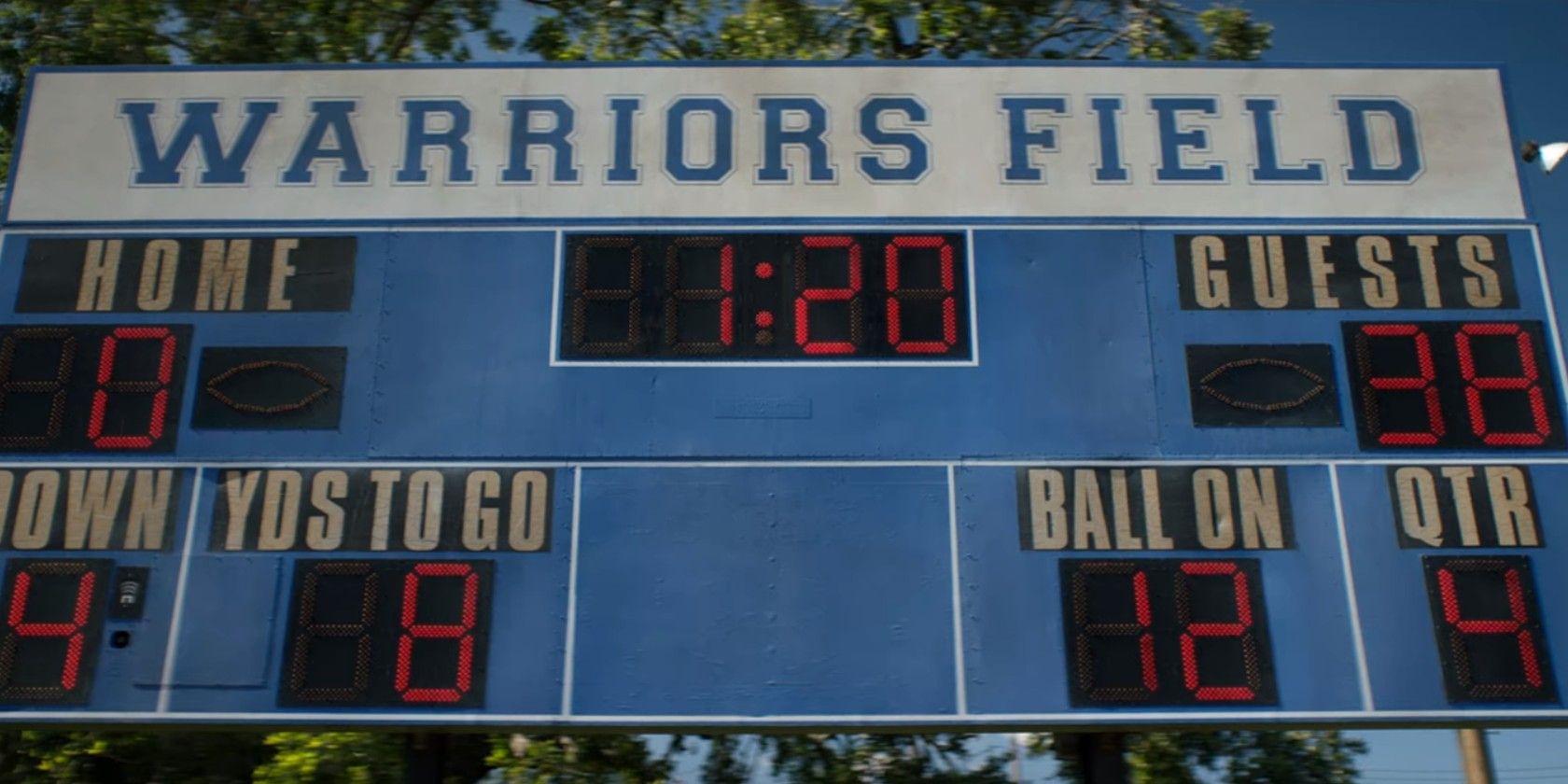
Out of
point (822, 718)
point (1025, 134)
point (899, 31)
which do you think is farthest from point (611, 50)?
point (822, 718)

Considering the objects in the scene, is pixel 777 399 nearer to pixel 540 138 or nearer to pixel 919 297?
pixel 919 297

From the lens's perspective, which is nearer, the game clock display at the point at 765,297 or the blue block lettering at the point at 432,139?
the game clock display at the point at 765,297

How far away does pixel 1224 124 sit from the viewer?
8.85m

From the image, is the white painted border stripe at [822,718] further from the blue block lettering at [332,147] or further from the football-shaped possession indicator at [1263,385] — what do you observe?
the blue block lettering at [332,147]

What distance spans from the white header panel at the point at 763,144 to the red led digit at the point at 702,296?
23cm

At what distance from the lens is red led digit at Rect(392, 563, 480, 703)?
7512 mm

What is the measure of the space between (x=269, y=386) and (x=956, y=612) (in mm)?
3686

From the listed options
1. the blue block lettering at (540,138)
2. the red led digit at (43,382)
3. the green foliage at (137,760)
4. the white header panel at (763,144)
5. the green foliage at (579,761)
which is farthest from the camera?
the green foliage at (137,760)

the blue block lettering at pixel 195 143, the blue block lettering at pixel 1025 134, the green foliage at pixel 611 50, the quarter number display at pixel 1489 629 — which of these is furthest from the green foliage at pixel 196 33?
the quarter number display at pixel 1489 629

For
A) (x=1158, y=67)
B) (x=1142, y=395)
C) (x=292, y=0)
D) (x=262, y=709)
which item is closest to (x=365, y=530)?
(x=262, y=709)

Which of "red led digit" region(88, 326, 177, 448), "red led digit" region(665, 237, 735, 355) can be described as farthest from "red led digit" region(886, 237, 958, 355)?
"red led digit" region(88, 326, 177, 448)

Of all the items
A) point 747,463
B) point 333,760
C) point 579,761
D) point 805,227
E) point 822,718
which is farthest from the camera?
point 579,761

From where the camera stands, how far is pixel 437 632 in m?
7.60

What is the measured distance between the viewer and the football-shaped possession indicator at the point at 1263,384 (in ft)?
26.3
